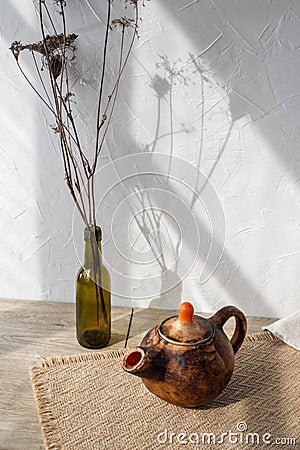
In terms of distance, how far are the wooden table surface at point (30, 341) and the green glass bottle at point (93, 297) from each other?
1.0 inches

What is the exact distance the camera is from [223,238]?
1296 mm

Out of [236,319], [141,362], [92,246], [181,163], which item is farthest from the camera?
[181,163]

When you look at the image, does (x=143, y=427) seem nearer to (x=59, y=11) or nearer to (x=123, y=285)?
(x=123, y=285)

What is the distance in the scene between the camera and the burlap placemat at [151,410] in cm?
91

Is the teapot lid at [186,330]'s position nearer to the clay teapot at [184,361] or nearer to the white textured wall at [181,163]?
the clay teapot at [184,361]

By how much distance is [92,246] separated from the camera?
1.16 metres

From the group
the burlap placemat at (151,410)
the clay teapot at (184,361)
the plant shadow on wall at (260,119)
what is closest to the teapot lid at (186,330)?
the clay teapot at (184,361)

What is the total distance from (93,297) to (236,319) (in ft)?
0.96

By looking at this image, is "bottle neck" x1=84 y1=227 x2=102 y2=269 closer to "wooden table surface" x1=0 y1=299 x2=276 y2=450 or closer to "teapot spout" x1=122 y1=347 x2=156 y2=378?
"wooden table surface" x1=0 y1=299 x2=276 y2=450

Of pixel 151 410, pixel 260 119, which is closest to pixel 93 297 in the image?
pixel 151 410

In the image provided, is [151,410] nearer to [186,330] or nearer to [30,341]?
[186,330]

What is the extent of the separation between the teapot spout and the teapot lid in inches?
1.5

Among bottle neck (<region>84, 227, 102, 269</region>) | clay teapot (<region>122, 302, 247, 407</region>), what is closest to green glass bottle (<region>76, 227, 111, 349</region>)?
bottle neck (<region>84, 227, 102, 269</region>)

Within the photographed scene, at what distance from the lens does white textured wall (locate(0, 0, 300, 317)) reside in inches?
47.3
